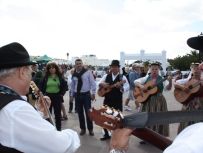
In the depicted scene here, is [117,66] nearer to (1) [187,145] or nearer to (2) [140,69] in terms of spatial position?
(2) [140,69]

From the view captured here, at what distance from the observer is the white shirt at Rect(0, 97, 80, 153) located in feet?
6.83

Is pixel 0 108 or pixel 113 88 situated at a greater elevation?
pixel 0 108

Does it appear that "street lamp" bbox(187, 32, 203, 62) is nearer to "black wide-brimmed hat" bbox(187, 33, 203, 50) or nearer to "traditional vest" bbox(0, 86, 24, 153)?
"black wide-brimmed hat" bbox(187, 33, 203, 50)

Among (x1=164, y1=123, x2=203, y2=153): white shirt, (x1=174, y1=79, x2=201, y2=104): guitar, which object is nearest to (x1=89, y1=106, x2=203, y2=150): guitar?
(x1=164, y1=123, x2=203, y2=153): white shirt

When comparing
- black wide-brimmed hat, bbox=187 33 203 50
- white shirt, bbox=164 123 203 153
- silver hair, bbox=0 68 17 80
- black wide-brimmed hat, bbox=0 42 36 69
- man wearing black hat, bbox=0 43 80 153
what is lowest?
man wearing black hat, bbox=0 43 80 153

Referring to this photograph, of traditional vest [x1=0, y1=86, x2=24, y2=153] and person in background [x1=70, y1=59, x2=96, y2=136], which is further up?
traditional vest [x1=0, y1=86, x2=24, y2=153]

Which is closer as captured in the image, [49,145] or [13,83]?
[49,145]

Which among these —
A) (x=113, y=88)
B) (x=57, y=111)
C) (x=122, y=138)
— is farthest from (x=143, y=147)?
(x=122, y=138)

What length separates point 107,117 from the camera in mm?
1758

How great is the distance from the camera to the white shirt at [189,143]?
4.18 ft

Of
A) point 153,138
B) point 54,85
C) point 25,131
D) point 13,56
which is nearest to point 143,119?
point 153,138

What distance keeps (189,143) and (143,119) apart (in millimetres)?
326

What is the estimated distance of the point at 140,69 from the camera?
13.1 metres

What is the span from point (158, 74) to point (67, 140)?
Answer: 5.22 meters
